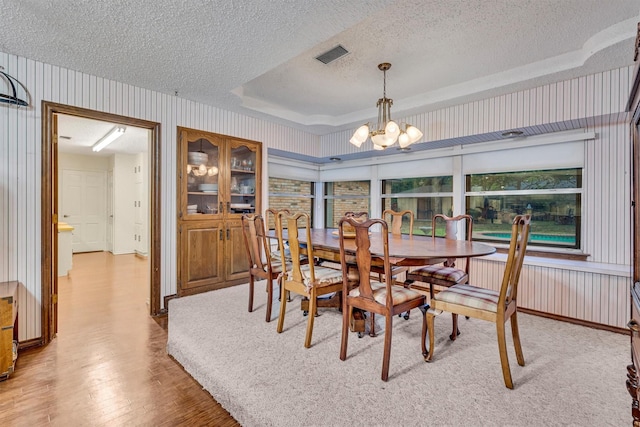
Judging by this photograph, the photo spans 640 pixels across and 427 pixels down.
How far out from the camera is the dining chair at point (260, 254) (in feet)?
9.33

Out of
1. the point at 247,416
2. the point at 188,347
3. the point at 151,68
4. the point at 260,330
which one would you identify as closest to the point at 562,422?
the point at 247,416

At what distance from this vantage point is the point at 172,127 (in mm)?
3498

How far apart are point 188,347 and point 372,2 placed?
269 cm

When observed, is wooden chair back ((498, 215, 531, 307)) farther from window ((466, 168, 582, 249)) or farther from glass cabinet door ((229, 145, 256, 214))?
glass cabinet door ((229, 145, 256, 214))

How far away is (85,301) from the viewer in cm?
369

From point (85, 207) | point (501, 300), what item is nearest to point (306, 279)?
point (501, 300)

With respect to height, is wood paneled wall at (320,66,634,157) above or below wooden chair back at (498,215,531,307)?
above

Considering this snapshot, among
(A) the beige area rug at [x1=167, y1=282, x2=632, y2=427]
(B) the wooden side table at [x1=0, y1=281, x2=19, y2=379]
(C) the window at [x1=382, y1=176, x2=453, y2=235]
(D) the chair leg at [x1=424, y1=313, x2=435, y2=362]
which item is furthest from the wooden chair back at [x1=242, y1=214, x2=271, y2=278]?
(C) the window at [x1=382, y1=176, x2=453, y2=235]

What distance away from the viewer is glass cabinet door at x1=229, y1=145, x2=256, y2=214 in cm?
410

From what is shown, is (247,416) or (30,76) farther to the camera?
(30,76)

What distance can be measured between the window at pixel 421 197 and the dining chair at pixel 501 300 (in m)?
2.40

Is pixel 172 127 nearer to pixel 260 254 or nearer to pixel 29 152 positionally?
pixel 29 152

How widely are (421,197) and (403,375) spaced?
3155 millimetres

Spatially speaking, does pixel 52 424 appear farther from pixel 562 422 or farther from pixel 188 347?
Result: pixel 562 422
